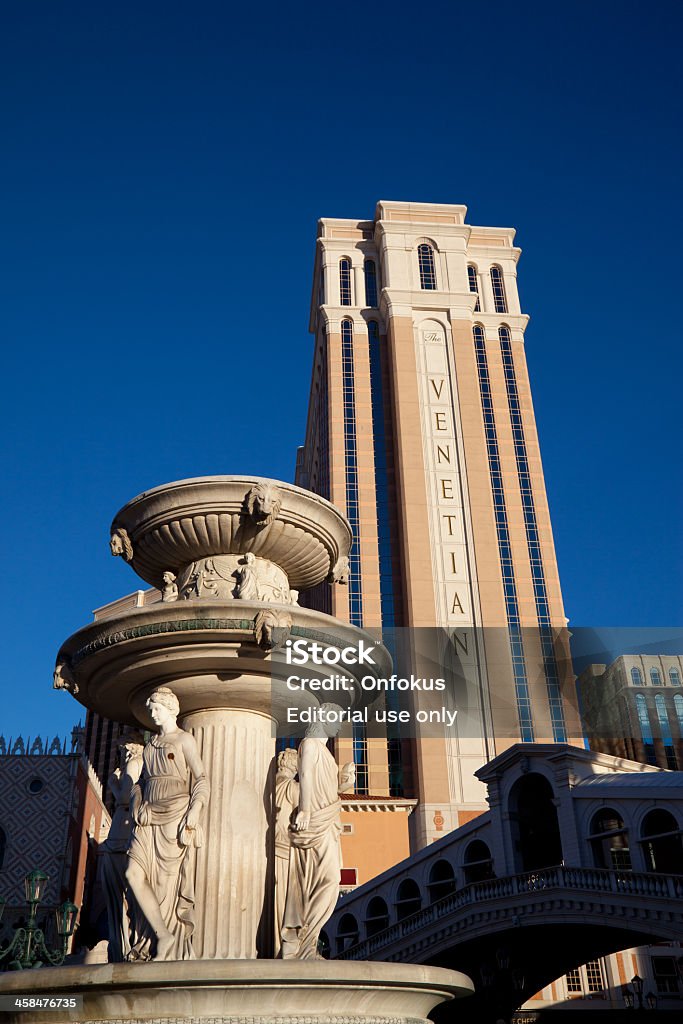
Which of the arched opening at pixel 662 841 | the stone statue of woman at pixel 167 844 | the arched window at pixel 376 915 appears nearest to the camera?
the stone statue of woman at pixel 167 844

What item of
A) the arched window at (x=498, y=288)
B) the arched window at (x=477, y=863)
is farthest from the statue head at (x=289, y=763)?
the arched window at (x=498, y=288)

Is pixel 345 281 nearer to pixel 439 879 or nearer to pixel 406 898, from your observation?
pixel 406 898

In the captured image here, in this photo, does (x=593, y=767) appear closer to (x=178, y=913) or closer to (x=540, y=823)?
(x=540, y=823)

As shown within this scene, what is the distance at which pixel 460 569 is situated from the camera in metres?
59.2

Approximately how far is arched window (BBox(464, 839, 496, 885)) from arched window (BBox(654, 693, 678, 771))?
14.3m

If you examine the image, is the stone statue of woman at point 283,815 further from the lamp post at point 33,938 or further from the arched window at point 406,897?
the arched window at point 406,897

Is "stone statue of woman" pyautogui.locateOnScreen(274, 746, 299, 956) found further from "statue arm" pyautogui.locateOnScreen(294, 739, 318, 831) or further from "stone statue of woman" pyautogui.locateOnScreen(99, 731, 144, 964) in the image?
"stone statue of woman" pyautogui.locateOnScreen(99, 731, 144, 964)

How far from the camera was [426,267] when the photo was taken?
70.6 meters

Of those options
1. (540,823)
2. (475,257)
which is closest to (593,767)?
(540,823)

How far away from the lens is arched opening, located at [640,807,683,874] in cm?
2519

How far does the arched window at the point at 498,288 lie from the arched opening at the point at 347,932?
160 feet

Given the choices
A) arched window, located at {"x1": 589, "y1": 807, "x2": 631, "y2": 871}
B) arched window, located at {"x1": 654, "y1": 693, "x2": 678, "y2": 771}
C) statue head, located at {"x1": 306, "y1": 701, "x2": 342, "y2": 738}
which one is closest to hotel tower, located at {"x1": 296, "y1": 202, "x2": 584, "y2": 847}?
arched window, located at {"x1": 654, "y1": 693, "x2": 678, "y2": 771}

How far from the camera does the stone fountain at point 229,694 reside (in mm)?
5465

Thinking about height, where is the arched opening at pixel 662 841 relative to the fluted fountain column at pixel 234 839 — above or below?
above
